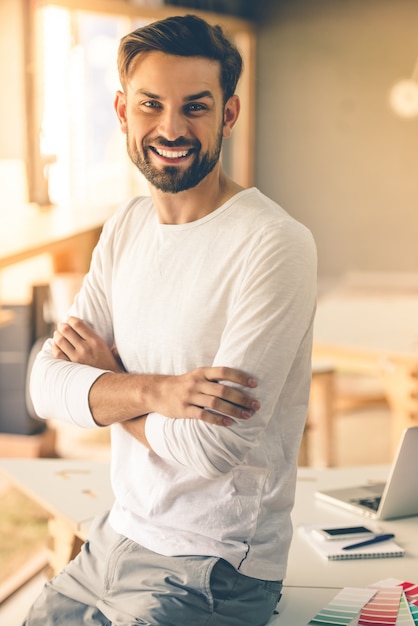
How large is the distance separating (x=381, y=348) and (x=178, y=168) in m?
1.86

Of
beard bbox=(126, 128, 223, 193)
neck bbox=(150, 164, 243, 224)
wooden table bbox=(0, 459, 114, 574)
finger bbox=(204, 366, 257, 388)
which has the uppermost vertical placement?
beard bbox=(126, 128, 223, 193)

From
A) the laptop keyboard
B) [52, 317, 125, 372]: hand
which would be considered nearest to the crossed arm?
[52, 317, 125, 372]: hand

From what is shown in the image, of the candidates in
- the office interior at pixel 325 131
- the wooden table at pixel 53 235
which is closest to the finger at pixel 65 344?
the wooden table at pixel 53 235

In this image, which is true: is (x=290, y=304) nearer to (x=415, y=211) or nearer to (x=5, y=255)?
(x=5, y=255)

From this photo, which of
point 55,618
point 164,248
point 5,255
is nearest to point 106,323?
point 164,248

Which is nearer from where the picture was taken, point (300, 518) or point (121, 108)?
point (121, 108)

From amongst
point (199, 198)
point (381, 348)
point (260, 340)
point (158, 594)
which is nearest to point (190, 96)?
point (199, 198)

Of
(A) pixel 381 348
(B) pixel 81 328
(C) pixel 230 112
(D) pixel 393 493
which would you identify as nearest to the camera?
(C) pixel 230 112

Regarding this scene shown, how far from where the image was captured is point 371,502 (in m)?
1.74

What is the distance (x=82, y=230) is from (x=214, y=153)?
8.84ft

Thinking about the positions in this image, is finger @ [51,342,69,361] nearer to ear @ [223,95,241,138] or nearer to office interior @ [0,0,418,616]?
ear @ [223,95,241,138]

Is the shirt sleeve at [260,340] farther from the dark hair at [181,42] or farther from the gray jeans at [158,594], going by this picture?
the dark hair at [181,42]

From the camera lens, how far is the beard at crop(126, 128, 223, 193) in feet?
4.53

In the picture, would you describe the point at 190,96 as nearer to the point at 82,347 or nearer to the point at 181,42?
the point at 181,42
